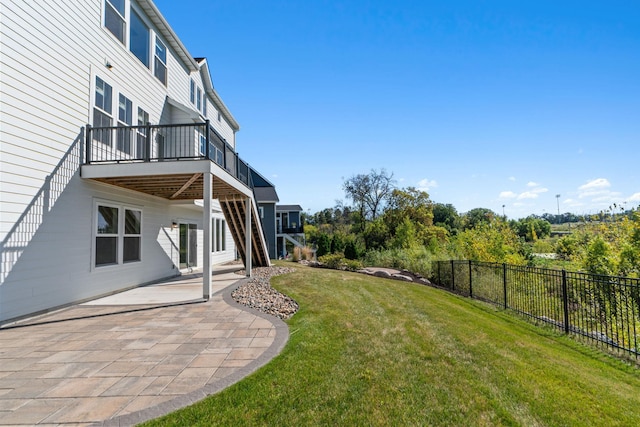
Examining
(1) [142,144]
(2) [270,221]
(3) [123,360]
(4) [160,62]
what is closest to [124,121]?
(1) [142,144]

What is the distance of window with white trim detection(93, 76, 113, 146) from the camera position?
7410 millimetres

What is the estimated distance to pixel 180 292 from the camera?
808 centimetres

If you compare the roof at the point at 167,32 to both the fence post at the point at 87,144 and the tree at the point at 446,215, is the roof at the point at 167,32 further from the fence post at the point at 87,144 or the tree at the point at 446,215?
the tree at the point at 446,215

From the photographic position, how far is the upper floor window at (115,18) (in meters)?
7.81

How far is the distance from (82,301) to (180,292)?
208 centimetres

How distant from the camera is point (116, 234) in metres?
8.12

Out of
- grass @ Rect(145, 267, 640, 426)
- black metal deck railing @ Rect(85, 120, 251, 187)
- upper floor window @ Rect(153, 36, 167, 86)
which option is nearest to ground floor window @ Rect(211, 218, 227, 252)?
black metal deck railing @ Rect(85, 120, 251, 187)

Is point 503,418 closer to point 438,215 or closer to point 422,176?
point 422,176

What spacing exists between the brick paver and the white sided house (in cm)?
133

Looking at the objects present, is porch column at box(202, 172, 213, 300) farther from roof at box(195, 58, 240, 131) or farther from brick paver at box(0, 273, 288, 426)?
roof at box(195, 58, 240, 131)

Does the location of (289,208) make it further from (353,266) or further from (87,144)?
(87,144)

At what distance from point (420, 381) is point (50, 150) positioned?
25.5ft

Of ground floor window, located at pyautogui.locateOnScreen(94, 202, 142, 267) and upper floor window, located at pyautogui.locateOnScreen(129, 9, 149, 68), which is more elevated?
upper floor window, located at pyautogui.locateOnScreen(129, 9, 149, 68)

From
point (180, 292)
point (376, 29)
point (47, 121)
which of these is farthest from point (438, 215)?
point (47, 121)
